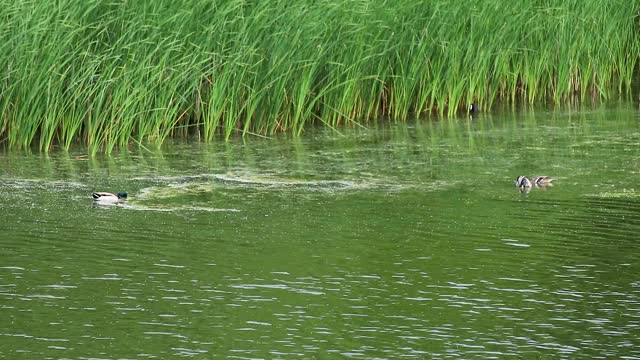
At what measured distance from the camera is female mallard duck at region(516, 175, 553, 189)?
10.7 meters

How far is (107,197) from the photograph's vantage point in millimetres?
9828

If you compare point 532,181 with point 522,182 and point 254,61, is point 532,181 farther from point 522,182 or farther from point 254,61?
point 254,61

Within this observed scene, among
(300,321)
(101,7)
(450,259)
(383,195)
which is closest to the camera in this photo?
(300,321)

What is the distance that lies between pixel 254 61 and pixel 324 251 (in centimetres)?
453

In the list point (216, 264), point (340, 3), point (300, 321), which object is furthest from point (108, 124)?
point (300, 321)

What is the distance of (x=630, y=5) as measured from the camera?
16016 millimetres

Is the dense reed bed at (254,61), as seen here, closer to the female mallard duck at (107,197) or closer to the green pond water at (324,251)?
the green pond water at (324,251)

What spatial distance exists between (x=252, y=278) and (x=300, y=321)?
2.96 feet

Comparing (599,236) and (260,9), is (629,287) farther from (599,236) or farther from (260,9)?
(260,9)

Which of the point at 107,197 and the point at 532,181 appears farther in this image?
the point at 532,181

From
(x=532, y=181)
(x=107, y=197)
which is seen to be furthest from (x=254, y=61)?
A: (x=107, y=197)

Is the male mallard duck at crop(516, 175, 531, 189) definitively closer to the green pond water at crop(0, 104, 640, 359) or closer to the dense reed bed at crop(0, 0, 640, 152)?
the green pond water at crop(0, 104, 640, 359)

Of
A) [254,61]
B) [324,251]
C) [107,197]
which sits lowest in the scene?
[324,251]

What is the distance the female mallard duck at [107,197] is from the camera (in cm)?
981
